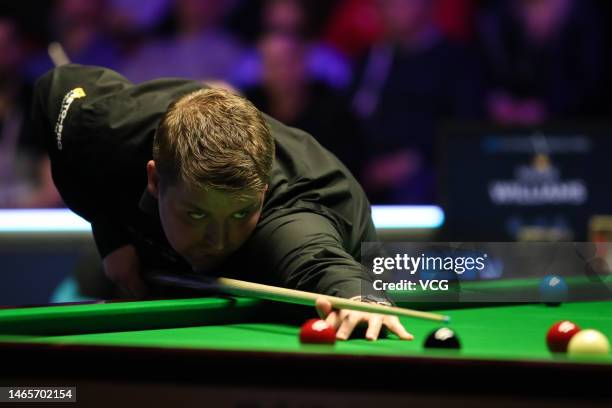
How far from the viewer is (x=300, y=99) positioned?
21.3 ft

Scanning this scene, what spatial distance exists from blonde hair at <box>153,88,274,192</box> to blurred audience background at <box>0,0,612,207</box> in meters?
3.93

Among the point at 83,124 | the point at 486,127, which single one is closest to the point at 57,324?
the point at 83,124

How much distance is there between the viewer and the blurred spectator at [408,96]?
647cm

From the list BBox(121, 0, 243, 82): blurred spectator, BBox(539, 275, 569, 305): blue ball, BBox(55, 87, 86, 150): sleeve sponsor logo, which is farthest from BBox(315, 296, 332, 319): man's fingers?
BBox(121, 0, 243, 82): blurred spectator

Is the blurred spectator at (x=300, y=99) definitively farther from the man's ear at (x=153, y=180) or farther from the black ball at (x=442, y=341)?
the black ball at (x=442, y=341)

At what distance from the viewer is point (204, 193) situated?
2.36 m

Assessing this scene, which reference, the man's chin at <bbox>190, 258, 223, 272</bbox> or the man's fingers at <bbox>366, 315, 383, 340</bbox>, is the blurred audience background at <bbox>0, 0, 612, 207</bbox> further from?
the man's fingers at <bbox>366, 315, 383, 340</bbox>

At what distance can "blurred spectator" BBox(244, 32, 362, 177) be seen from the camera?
638 cm

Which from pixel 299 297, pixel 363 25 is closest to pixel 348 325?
pixel 299 297

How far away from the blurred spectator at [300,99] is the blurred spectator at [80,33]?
42.8 inches

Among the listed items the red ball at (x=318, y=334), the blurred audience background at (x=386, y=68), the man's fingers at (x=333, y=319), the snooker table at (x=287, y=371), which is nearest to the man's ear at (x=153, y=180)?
the snooker table at (x=287, y=371)

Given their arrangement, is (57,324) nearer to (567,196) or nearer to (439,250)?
(439,250)

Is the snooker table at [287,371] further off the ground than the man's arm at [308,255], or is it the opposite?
the man's arm at [308,255]

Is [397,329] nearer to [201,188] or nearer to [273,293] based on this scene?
[273,293]
